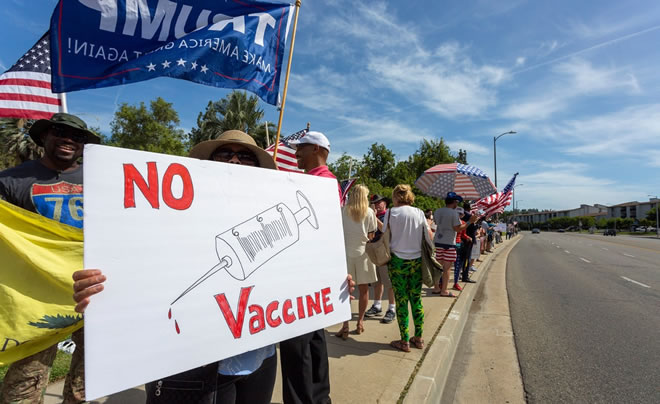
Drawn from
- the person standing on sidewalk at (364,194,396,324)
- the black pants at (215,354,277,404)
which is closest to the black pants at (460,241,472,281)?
the person standing on sidewalk at (364,194,396,324)

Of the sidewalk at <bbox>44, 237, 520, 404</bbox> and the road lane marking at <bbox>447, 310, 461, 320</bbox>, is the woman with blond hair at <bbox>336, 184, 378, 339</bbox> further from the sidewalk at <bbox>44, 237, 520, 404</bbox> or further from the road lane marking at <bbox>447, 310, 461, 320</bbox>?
the road lane marking at <bbox>447, 310, 461, 320</bbox>

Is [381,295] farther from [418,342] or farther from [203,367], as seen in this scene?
[203,367]

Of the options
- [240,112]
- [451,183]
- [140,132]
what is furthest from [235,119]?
[451,183]

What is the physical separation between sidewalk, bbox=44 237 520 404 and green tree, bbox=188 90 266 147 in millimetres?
26748

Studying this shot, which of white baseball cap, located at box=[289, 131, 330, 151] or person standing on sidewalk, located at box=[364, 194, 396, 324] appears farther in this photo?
person standing on sidewalk, located at box=[364, 194, 396, 324]

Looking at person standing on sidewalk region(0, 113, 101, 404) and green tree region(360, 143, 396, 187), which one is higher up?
green tree region(360, 143, 396, 187)

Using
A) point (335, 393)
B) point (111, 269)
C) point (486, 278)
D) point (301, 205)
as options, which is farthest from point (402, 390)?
point (486, 278)

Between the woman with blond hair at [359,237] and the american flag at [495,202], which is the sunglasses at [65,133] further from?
the american flag at [495,202]

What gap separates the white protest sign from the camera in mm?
1090

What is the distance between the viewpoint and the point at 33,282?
5.43 feet

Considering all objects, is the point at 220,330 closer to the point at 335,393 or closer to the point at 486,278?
the point at 335,393

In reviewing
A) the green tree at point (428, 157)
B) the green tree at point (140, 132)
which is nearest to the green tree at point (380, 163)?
the green tree at point (428, 157)

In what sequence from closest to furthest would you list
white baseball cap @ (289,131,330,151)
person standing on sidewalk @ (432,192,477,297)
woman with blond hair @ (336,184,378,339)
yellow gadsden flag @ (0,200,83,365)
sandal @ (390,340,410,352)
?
yellow gadsden flag @ (0,200,83,365) < white baseball cap @ (289,131,330,151) < sandal @ (390,340,410,352) < woman with blond hair @ (336,184,378,339) < person standing on sidewalk @ (432,192,477,297)

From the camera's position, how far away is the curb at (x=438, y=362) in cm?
267
